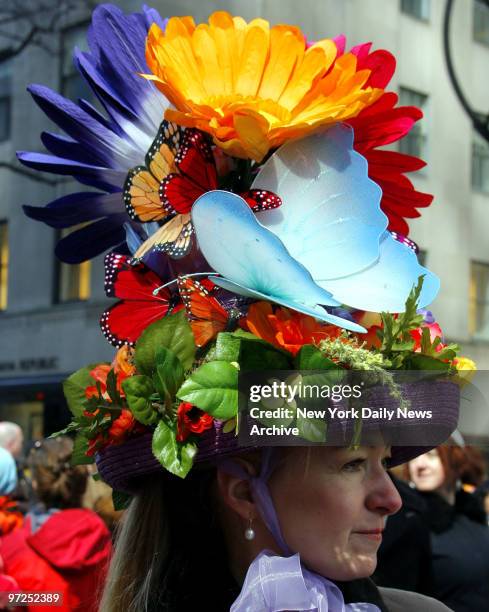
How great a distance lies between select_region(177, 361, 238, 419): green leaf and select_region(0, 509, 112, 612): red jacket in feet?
6.51

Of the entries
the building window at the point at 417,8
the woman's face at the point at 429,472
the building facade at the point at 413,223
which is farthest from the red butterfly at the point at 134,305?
the building window at the point at 417,8

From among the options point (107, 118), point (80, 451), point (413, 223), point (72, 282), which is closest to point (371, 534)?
point (80, 451)

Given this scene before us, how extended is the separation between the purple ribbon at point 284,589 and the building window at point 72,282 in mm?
11467

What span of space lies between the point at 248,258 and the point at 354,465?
405 millimetres

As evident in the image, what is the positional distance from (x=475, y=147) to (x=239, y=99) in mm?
12379

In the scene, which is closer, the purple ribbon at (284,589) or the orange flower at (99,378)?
the purple ribbon at (284,589)

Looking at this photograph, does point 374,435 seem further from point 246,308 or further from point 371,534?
point 246,308

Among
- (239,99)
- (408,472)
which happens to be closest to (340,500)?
(239,99)

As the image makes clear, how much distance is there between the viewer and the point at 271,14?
38.9 ft

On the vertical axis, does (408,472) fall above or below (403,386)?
below

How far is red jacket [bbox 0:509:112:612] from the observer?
335cm

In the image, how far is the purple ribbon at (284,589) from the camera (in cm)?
157

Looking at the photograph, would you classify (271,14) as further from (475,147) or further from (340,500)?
(340,500)

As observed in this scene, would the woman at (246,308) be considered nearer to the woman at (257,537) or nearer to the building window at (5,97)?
the woman at (257,537)
